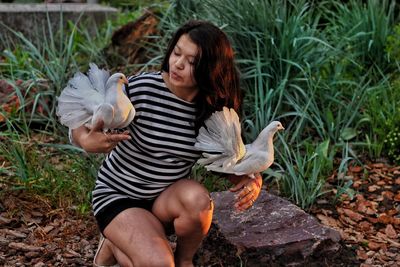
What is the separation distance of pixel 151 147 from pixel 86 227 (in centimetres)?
90

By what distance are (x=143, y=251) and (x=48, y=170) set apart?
124cm

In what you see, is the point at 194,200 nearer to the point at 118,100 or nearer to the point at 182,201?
the point at 182,201

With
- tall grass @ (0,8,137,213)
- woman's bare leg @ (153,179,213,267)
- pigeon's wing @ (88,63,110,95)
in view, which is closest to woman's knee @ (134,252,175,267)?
woman's bare leg @ (153,179,213,267)

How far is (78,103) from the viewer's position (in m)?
2.52

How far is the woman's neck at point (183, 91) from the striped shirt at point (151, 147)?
1 cm

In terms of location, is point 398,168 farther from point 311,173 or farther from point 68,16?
point 68,16

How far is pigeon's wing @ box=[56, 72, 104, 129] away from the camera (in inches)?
98.4

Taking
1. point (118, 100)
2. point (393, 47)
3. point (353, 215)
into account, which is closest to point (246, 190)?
point (118, 100)

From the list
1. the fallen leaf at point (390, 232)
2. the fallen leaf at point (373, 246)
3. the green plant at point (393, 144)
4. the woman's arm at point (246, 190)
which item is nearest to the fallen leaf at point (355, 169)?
the green plant at point (393, 144)

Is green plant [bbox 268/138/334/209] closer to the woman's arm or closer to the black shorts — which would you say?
the woman's arm

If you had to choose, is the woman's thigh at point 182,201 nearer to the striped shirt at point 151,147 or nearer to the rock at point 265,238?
the striped shirt at point 151,147

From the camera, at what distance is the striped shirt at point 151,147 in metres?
2.71

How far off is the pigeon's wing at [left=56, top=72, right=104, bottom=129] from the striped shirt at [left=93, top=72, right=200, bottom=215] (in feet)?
0.74

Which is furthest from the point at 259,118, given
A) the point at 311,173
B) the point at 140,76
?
the point at 140,76
